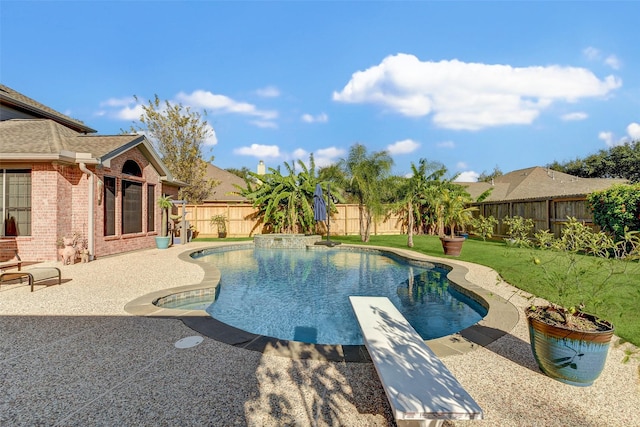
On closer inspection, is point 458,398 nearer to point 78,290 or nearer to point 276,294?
point 276,294

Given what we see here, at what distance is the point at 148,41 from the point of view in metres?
15.4

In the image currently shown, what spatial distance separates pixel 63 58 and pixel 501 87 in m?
24.3

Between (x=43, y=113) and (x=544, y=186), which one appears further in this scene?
(x=544, y=186)

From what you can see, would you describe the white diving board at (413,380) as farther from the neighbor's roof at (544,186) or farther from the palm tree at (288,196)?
the neighbor's roof at (544,186)

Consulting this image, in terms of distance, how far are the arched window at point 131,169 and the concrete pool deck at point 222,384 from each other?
9.37m

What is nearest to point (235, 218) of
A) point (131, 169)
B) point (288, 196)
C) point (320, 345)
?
point (288, 196)

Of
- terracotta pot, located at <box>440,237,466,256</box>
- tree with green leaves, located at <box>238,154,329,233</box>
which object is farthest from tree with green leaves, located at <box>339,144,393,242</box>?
terracotta pot, located at <box>440,237,466,256</box>

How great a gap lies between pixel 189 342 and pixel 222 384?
50.5 inches

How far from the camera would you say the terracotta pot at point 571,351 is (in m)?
2.95

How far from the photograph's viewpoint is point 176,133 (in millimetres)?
23922

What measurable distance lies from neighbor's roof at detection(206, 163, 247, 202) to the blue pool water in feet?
56.2

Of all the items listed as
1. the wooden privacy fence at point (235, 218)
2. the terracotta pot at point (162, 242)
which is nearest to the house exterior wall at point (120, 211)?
the terracotta pot at point (162, 242)

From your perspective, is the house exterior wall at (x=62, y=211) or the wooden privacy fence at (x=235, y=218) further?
the wooden privacy fence at (x=235, y=218)

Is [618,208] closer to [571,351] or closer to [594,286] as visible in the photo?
[594,286]
